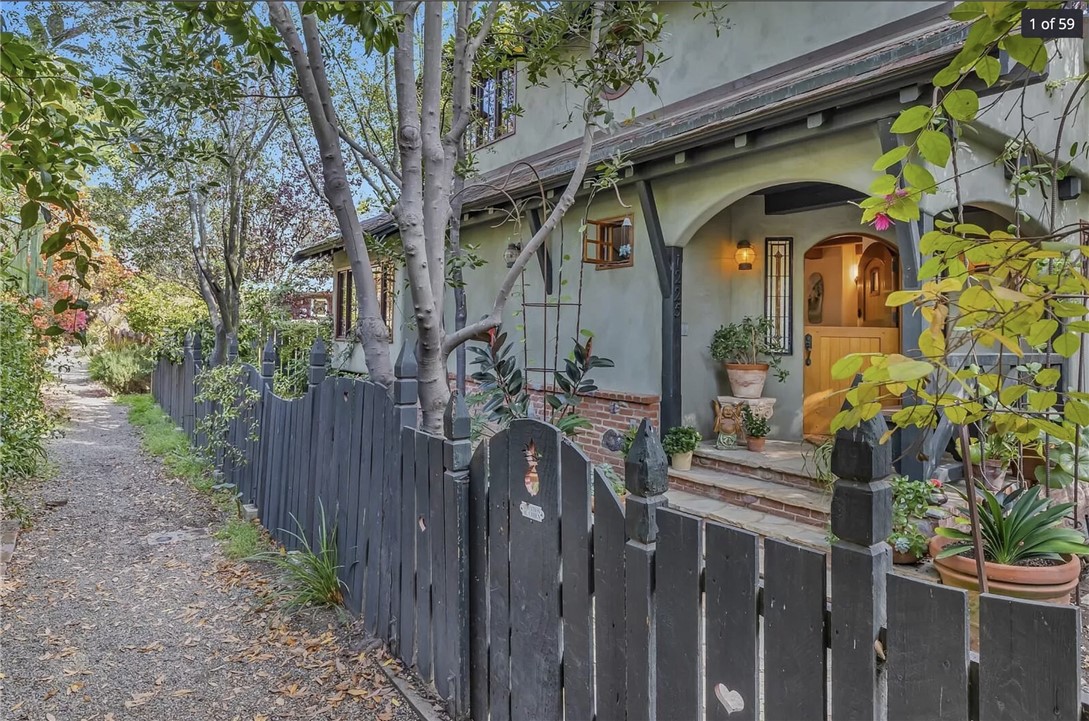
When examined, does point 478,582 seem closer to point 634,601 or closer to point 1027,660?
point 634,601

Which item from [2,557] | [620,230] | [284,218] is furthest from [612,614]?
[284,218]

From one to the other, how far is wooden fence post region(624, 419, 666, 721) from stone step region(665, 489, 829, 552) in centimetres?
258

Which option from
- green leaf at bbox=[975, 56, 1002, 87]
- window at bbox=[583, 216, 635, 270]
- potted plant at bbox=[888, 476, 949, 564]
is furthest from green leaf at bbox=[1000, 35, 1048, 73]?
window at bbox=[583, 216, 635, 270]

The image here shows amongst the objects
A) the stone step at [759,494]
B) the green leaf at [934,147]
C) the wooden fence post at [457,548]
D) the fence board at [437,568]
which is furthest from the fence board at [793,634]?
the stone step at [759,494]

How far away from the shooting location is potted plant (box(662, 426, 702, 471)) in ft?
20.4

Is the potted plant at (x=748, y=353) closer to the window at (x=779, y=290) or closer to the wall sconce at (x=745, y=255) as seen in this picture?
the window at (x=779, y=290)

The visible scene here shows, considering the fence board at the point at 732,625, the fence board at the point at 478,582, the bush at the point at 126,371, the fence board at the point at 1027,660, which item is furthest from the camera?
the bush at the point at 126,371

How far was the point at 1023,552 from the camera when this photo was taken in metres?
3.11

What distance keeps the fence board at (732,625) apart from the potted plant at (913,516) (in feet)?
9.50

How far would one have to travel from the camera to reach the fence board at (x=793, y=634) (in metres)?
1.37

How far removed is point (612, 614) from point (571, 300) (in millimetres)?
5963

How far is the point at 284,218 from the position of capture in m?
11.9

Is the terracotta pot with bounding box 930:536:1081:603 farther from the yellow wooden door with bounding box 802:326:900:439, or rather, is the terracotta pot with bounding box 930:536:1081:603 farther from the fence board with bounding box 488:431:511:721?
the yellow wooden door with bounding box 802:326:900:439

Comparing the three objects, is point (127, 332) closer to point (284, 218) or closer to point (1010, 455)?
point (284, 218)
